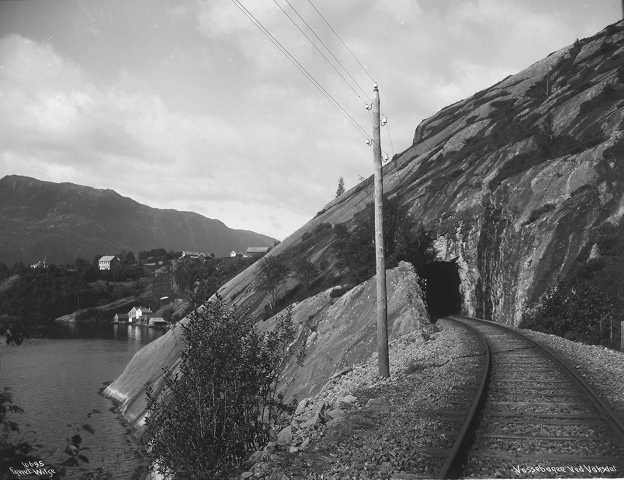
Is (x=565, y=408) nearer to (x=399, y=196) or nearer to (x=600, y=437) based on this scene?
(x=600, y=437)

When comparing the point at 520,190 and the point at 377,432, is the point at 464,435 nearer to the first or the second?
the point at 377,432

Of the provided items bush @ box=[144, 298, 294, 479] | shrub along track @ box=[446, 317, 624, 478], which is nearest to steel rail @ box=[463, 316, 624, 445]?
shrub along track @ box=[446, 317, 624, 478]

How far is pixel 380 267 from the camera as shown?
1544cm

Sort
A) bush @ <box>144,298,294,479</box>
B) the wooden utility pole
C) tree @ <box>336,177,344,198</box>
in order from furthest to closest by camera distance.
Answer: tree @ <box>336,177,344,198</box> < the wooden utility pole < bush @ <box>144,298,294,479</box>

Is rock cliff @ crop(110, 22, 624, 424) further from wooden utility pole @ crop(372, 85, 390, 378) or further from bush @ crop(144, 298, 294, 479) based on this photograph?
bush @ crop(144, 298, 294, 479)

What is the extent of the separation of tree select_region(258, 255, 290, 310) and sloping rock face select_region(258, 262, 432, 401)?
37166 millimetres

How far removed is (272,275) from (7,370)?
125 feet

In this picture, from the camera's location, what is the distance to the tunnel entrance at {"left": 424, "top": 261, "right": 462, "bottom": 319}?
51594mm

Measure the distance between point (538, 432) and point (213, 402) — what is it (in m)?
6.42

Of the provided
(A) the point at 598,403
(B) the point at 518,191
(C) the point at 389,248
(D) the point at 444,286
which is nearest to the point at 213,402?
(A) the point at 598,403

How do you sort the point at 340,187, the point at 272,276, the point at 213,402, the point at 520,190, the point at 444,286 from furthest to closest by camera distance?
the point at 340,187, the point at 272,276, the point at 444,286, the point at 520,190, the point at 213,402

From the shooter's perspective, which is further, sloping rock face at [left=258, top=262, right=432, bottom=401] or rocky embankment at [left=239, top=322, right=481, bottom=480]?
sloping rock face at [left=258, top=262, right=432, bottom=401]

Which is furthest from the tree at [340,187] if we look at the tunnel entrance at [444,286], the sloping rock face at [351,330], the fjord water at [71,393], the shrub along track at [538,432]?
the shrub along track at [538,432]

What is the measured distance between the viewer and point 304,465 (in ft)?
26.5
